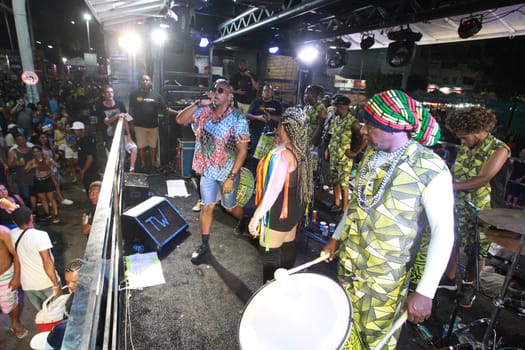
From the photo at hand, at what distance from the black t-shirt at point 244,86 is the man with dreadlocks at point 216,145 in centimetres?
445

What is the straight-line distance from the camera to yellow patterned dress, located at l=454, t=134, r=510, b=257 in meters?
2.98

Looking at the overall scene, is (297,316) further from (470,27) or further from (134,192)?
(470,27)

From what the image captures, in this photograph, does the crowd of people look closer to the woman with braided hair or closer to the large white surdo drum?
the woman with braided hair

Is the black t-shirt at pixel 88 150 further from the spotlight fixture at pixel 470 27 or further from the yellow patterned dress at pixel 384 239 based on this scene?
the spotlight fixture at pixel 470 27

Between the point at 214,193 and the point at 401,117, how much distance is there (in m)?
2.56

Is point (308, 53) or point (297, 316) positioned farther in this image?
point (308, 53)

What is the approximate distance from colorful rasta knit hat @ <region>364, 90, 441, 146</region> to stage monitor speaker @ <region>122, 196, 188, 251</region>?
2.97 meters

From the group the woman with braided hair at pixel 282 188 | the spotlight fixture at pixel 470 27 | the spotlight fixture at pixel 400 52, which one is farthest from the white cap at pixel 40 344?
the spotlight fixture at pixel 470 27

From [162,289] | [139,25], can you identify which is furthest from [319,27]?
[162,289]

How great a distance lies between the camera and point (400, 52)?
6754 millimetres

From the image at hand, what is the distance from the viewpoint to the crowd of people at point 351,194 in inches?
65.9

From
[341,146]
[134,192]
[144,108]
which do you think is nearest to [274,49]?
[144,108]

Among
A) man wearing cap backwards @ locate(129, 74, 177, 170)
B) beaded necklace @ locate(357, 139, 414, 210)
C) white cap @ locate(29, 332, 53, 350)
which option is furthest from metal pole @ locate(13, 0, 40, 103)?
beaded necklace @ locate(357, 139, 414, 210)

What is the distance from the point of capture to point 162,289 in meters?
3.14
